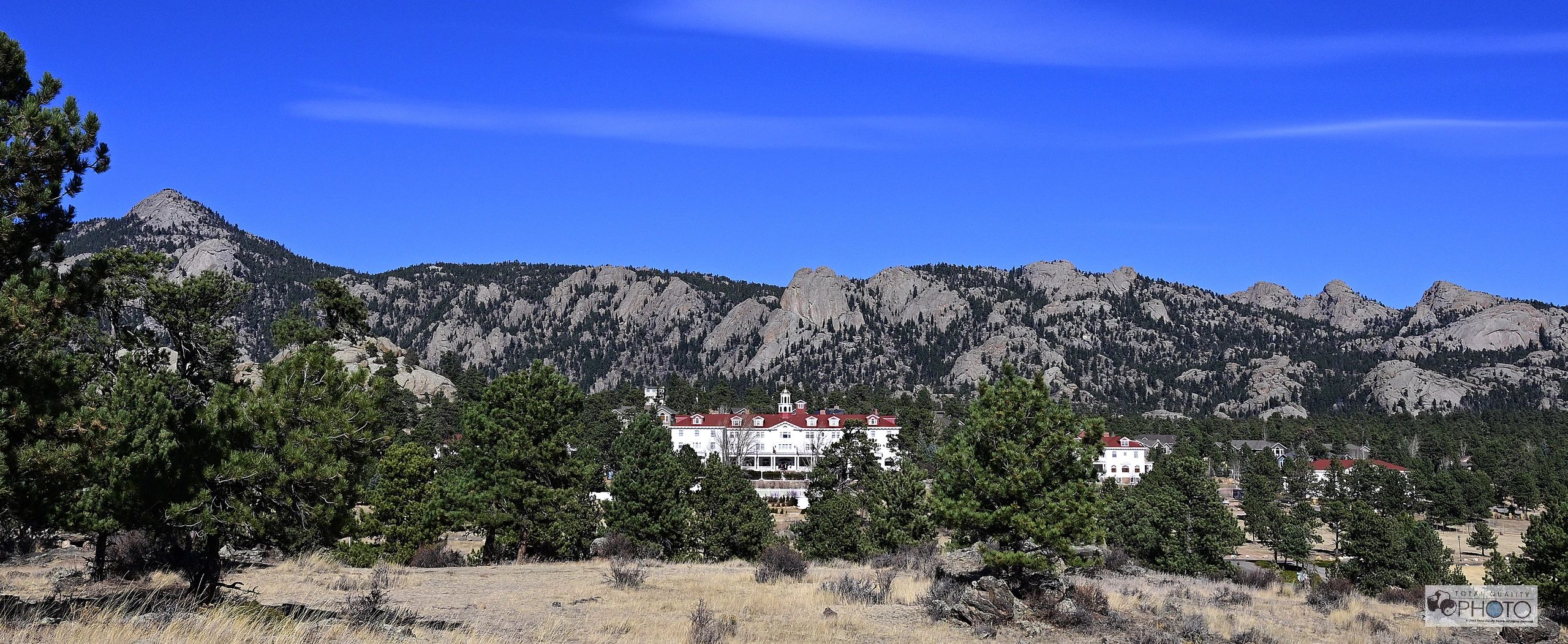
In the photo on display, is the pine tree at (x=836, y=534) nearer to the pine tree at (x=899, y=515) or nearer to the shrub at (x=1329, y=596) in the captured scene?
the pine tree at (x=899, y=515)

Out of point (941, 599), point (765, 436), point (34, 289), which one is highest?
point (765, 436)

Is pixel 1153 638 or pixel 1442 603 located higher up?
pixel 1153 638

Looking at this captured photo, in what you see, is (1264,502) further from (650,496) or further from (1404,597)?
(650,496)

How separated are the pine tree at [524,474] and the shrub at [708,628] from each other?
1967 centimetres

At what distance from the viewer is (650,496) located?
1688 inches

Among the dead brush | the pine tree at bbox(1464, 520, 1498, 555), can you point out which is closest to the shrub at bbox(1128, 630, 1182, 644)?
the dead brush

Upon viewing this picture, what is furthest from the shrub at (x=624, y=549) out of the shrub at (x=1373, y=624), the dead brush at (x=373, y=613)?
the shrub at (x=1373, y=624)

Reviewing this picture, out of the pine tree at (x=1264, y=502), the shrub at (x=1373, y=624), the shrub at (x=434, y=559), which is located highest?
the pine tree at (x=1264, y=502)

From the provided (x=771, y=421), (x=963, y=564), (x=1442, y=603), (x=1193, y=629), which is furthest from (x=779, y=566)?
(x=771, y=421)

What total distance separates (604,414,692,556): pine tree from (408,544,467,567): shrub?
7.59m

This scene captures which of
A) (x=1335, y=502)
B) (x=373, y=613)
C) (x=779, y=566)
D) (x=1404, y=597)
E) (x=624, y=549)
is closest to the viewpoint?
(x=373, y=613)

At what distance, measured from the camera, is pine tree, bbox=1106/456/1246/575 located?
5181cm

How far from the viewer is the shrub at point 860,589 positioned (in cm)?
2648

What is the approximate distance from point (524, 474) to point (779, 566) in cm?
1328
